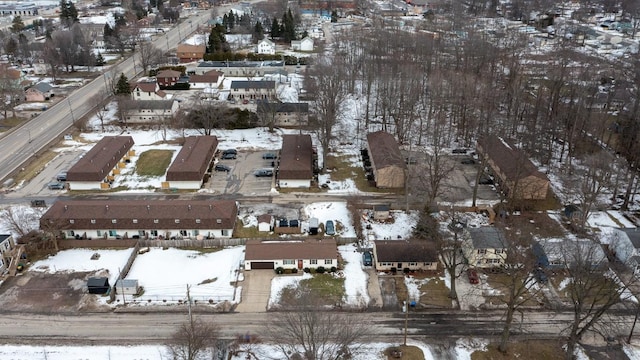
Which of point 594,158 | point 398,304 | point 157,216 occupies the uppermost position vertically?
point 594,158

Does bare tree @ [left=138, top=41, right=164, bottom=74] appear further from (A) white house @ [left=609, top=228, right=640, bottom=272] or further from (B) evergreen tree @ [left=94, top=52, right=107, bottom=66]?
(A) white house @ [left=609, top=228, right=640, bottom=272]

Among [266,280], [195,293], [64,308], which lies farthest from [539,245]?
[64,308]

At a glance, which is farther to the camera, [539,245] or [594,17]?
[594,17]

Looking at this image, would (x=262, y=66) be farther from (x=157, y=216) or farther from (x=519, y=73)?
(x=157, y=216)

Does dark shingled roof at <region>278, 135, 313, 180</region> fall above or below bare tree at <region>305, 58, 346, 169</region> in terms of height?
below

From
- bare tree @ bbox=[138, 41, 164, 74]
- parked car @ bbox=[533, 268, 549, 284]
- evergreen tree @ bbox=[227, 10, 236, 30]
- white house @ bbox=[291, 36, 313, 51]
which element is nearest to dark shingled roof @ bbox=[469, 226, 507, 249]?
parked car @ bbox=[533, 268, 549, 284]

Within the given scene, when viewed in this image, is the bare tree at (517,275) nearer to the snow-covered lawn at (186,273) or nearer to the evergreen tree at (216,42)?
the snow-covered lawn at (186,273)
